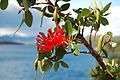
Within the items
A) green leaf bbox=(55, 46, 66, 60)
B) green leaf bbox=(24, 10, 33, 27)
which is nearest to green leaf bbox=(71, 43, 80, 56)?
green leaf bbox=(55, 46, 66, 60)

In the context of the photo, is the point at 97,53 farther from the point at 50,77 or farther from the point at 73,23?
the point at 50,77

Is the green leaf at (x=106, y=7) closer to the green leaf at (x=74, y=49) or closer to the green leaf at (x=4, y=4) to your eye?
the green leaf at (x=74, y=49)

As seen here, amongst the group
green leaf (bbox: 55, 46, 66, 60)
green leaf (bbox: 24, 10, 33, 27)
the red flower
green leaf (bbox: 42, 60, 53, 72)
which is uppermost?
green leaf (bbox: 24, 10, 33, 27)

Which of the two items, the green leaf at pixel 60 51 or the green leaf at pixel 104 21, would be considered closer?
the green leaf at pixel 60 51

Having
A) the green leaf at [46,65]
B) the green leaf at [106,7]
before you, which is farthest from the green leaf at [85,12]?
the green leaf at [46,65]

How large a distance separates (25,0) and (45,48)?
137 mm

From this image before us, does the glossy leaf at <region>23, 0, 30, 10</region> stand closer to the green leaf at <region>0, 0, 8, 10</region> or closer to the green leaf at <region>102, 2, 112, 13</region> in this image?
the green leaf at <region>0, 0, 8, 10</region>

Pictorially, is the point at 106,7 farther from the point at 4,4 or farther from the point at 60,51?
the point at 4,4

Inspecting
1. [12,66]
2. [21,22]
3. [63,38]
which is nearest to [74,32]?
[63,38]

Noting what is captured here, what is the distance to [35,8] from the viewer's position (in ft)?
Result: 2.60

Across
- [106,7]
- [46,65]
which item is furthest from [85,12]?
[46,65]

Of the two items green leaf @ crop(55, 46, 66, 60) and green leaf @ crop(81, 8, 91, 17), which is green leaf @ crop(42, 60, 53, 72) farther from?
green leaf @ crop(81, 8, 91, 17)

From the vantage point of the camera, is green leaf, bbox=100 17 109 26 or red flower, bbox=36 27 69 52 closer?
red flower, bbox=36 27 69 52

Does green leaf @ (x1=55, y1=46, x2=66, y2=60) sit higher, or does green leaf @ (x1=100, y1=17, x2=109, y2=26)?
green leaf @ (x1=100, y1=17, x2=109, y2=26)
